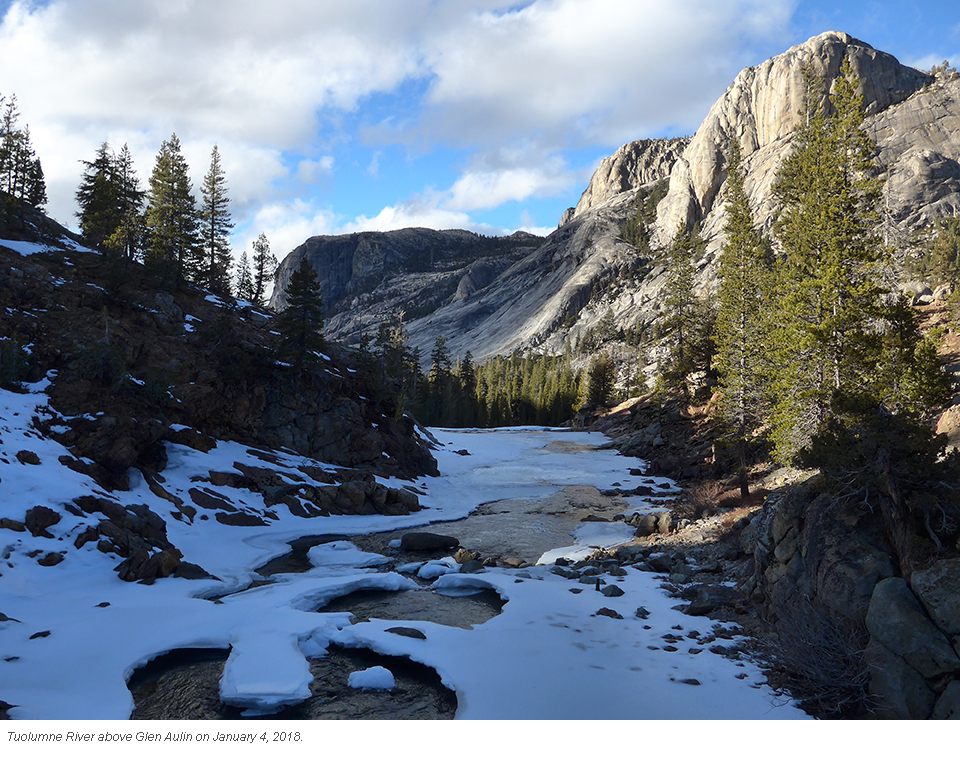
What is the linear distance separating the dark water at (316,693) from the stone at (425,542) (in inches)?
394

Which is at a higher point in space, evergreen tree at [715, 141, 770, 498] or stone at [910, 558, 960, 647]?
evergreen tree at [715, 141, 770, 498]

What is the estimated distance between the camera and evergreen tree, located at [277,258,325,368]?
31609mm

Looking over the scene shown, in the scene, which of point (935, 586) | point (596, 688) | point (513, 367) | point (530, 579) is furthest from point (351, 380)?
point (513, 367)

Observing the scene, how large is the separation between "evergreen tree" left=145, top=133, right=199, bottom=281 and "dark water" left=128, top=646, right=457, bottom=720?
119 feet

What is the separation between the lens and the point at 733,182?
2997 cm

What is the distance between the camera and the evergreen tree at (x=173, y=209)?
134ft

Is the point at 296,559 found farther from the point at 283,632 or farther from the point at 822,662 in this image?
the point at 822,662

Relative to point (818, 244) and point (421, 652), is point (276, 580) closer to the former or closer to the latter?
point (421, 652)

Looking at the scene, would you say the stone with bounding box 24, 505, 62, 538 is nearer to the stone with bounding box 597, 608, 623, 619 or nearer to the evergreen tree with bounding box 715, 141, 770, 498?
the stone with bounding box 597, 608, 623, 619

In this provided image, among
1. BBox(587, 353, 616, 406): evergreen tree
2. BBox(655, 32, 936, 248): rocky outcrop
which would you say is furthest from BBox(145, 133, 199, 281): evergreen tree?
BBox(655, 32, 936, 248): rocky outcrop

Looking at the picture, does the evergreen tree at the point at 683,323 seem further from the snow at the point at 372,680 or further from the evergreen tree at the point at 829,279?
the snow at the point at 372,680

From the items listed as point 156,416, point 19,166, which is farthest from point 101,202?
point 156,416

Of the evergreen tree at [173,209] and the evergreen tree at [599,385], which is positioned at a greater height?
the evergreen tree at [173,209]

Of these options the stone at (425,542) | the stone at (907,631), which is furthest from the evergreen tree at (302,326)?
the stone at (907,631)
